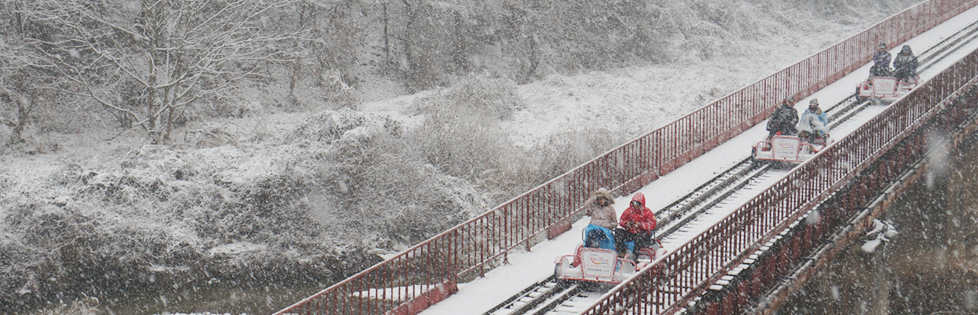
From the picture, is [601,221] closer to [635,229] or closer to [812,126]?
[635,229]

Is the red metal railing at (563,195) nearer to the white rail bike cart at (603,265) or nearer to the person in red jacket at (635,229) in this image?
the white rail bike cart at (603,265)

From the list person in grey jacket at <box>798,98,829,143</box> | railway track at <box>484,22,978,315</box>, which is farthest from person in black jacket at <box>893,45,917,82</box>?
person in grey jacket at <box>798,98,829,143</box>

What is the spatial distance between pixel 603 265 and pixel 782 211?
3.66 m

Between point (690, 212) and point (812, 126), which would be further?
point (812, 126)

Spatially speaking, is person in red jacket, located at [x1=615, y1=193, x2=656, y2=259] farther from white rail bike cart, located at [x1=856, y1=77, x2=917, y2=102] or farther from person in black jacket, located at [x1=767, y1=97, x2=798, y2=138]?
white rail bike cart, located at [x1=856, y1=77, x2=917, y2=102]

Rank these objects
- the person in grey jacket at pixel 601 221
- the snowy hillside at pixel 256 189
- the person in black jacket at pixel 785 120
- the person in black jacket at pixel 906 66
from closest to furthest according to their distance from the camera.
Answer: the person in grey jacket at pixel 601 221, the person in black jacket at pixel 785 120, the snowy hillside at pixel 256 189, the person in black jacket at pixel 906 66

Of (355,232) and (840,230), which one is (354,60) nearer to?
(355,232)

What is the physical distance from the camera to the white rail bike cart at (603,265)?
12.7 metres

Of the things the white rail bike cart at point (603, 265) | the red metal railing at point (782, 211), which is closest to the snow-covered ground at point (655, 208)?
the red metal railing at point (782, 211)

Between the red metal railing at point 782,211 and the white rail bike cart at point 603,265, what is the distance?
0.49 metres

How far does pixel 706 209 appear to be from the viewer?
16.6m

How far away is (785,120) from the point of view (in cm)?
1844

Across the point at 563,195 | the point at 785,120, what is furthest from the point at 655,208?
the point at 785,120

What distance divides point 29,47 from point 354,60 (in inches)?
442
